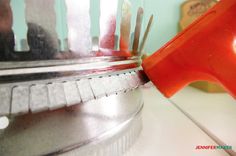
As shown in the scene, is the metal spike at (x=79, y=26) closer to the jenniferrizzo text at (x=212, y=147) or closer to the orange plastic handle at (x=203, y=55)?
the orange plastic handle at (x=203, y=55)

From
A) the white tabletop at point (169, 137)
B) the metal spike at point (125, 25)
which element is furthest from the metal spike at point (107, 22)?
the white tabletop at point (169, 137)

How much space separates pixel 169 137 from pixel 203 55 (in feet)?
0.48

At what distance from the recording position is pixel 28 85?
8.1 inches

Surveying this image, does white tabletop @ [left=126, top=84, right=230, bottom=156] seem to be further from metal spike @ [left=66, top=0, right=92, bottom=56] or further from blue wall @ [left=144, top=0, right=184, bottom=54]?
blue wall @ [left=144, top=0, right=184, bottom=54]

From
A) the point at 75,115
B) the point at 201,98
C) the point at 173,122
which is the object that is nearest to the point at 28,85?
the point at 75,115

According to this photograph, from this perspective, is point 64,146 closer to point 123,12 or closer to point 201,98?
point 123,12

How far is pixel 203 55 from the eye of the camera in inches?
10.6

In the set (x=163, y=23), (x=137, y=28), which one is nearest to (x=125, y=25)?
(x=137, y=28)

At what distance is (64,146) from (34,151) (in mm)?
32

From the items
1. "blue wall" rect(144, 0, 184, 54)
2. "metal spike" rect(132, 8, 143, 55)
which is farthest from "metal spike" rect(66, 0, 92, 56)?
"blue wall" rect(144, 0, 184, 54)

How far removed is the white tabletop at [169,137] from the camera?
295 millimetres

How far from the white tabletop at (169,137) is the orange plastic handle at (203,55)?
82 millimetres

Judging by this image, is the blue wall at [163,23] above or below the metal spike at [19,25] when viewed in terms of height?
below

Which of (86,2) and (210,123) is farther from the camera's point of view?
(210,123)
